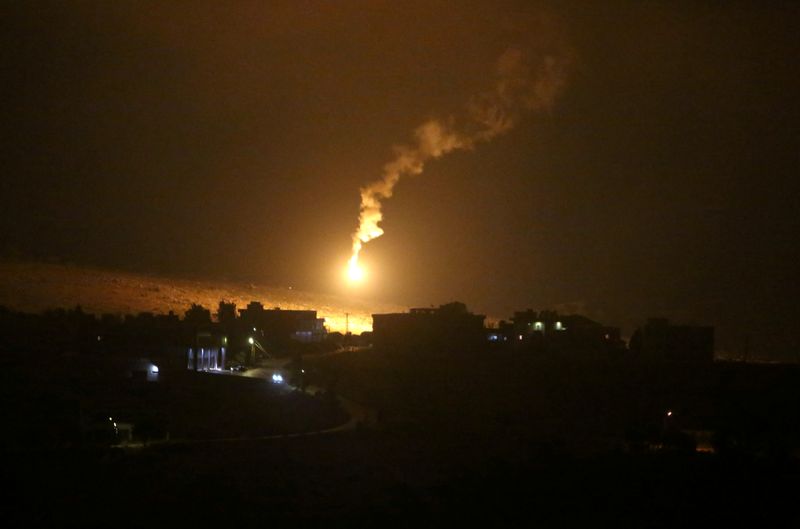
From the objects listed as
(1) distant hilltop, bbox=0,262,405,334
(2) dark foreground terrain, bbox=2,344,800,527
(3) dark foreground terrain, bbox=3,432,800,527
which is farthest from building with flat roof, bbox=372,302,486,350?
(3) dark foreground terrain, bbox=3,432,800,527

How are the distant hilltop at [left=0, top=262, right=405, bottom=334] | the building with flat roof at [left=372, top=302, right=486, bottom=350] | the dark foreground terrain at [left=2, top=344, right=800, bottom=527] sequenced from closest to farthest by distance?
the dark foreground terrain at [left=2, top=344, right=800, bottom=527] → the building with flat roof at [left=372, top=302, right=486, bottom=350] → the distant hilltop at [left=0, top=262, right=405, bottom=334]

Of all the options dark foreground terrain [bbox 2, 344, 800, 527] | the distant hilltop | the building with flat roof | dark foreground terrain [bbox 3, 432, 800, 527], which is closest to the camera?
dark foreground terrain [bbox 3, 432, 800, 527]

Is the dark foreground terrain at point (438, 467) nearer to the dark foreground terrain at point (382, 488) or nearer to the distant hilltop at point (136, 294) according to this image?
the dark foreground terrain at point (382, 488)

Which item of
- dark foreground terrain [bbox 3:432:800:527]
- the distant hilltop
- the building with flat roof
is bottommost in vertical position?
dark foreground terrain [bbox 3:432:800:527]

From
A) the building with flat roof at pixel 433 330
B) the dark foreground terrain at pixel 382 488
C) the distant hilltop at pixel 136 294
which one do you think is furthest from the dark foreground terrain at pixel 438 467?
the distant hilltop at pixel 136 294

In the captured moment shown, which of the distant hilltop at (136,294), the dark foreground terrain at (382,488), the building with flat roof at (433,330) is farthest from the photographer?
the distant hilltop at (136,294)

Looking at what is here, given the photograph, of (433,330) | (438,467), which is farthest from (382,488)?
(433,330)

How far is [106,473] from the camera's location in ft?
66.7

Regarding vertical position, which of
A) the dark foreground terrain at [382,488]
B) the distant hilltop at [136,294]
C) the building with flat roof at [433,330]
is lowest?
the dark foreground terrain at [382,488]

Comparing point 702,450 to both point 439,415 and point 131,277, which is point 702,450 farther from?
point 131,277

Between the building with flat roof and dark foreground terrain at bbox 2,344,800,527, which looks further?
the building with flat roof

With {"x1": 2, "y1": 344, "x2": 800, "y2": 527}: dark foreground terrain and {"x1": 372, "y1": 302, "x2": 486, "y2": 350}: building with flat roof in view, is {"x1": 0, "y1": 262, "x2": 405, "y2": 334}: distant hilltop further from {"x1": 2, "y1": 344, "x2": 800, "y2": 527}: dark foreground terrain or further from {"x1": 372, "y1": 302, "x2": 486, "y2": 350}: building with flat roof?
{"x1": 2, "y1": 344, "x2": 800, "y2": 527}: dark foreground terrain

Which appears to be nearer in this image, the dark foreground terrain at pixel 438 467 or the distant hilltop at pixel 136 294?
the dark foreground terrain at pixel 438 467

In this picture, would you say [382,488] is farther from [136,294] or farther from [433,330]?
[136,294]
